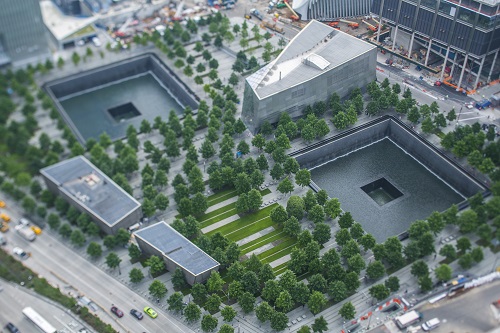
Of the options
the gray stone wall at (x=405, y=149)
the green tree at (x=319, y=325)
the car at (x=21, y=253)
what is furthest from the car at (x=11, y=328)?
the gray stone wall at (x=405, y=149)

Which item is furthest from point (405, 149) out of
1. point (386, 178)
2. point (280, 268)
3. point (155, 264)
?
point (155, 264)

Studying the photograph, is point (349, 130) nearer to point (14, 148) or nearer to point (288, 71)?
point (288, 71)

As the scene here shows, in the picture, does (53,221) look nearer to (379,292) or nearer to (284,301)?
(284,301)

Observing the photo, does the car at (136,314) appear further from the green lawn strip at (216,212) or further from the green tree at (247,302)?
the green lawn strip at (216,212)

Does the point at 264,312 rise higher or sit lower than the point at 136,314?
higher

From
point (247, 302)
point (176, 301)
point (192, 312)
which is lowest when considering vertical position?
point (192, 312)
